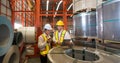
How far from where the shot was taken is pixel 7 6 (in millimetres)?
11547

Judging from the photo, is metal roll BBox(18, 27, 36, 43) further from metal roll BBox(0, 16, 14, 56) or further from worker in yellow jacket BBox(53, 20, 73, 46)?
metal roll BBox(0, 16, 14, 56)

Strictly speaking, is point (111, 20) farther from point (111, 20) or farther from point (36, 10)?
point (36, 10)

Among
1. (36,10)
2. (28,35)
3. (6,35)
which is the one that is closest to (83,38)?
(6,35)

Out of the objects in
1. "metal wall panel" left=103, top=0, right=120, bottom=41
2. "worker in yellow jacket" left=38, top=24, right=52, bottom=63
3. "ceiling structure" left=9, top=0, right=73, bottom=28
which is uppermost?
→ "ceiling structure" left=9, top=0, right=73, bottom=28

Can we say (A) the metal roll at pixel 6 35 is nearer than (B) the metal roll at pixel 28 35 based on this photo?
Yes

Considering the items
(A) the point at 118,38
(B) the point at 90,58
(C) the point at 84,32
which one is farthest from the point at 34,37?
(A) the point at 118,38

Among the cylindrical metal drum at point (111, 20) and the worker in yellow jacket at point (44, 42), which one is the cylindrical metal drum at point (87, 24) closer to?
the worker in yellow jacket at point (44, 42)

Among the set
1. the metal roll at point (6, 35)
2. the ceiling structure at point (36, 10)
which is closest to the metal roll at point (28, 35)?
the ceiling structure at point (36, 10)

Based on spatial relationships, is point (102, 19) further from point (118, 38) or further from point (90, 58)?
point (90, 58)

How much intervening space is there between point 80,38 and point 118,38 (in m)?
2.37

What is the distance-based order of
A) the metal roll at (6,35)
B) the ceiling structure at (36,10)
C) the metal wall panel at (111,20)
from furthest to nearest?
the ceiling structure at (36,10), the metal roll at (6,35), the metal wall panel at (111,20)

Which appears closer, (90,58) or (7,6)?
(90,58)

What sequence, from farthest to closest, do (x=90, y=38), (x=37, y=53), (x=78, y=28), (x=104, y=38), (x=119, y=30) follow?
1. (x=37, y=53)
2. (x=78, y=28)
3. (x=90, y=38)
4. (x=104, y=38)
5. (x=119, y=30)

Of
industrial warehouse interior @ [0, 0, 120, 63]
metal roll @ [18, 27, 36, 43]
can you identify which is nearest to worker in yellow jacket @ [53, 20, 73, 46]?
industrial warehouse interior @ [0, 0, 120, 63]
